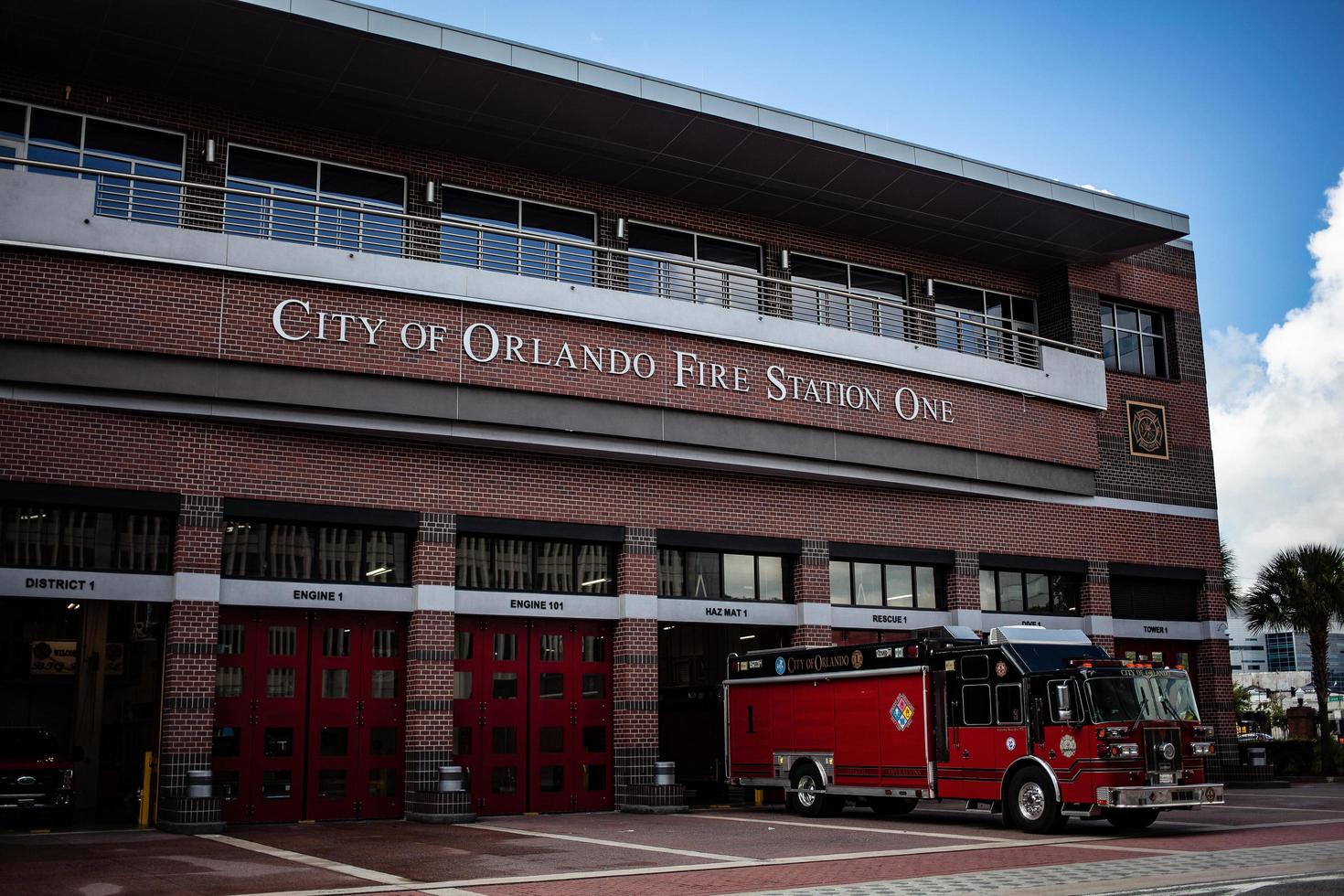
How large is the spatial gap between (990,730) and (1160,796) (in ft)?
8.25

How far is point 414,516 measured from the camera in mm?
22500

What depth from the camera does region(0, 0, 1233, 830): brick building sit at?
20.3 meters

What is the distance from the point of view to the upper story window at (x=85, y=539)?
19.5 m

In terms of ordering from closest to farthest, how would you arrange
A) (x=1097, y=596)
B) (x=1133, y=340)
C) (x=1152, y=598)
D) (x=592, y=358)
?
(x=592, y=358) → (x=1097, y=596) → (x=1152, y=598) → (x=1133, y=340)

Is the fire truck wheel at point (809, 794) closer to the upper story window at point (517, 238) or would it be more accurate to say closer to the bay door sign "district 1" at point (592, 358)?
the bay door sign "district 1" at point (592, 358)

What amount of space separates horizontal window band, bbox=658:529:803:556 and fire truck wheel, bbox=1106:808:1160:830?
9152mm

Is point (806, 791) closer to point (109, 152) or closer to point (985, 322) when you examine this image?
point (985, 322)

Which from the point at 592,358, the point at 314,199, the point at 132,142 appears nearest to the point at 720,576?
the point at 592,358

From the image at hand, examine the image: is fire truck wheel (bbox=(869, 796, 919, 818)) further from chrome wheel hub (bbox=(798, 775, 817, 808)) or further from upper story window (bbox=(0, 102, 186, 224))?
upper story window (bbox=(0, 102, 186, 224))

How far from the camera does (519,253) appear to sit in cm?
2461

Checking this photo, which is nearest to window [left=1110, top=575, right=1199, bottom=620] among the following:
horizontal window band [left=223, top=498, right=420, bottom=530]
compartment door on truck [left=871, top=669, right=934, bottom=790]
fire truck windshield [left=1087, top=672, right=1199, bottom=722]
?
compartment door on truck [left=871, top=669, right=934, bottom=790]

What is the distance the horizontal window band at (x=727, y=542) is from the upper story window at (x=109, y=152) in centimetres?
1073

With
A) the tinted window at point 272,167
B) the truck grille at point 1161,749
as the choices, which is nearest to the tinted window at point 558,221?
the tinted window at point 272,167

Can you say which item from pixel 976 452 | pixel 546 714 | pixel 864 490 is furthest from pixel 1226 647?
pixel 546 714
